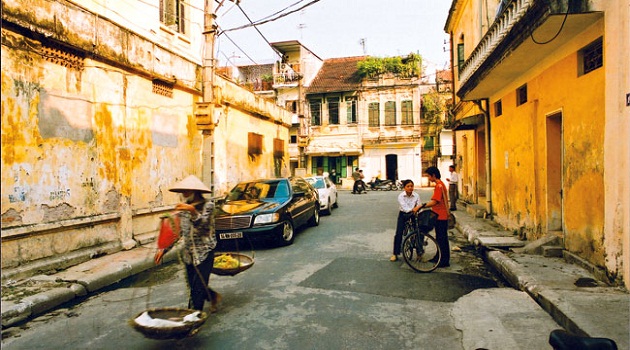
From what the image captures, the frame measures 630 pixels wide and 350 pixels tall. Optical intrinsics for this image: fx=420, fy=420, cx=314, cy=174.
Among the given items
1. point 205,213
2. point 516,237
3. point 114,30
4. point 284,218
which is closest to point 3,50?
point 114,30

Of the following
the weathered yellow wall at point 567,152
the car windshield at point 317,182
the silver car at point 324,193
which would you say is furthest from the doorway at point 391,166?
the weathered yellow wall at point 567,152

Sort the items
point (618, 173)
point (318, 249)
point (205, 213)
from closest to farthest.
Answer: point (205, 213) → point (618, 173) → point (318, 249)

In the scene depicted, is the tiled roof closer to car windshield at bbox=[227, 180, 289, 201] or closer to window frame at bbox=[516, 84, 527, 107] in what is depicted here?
car windshield at bbox=[227, 180, 289, 201]

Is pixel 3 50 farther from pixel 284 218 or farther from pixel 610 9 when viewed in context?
pixel 610 9

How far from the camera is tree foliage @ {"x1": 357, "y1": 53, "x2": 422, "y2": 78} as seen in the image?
3450 centimetres

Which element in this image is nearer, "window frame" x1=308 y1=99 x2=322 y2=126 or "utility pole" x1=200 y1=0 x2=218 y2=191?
"utility pole" x1=200 y1=0 x2=218 y2=191

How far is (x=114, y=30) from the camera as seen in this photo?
916 cm

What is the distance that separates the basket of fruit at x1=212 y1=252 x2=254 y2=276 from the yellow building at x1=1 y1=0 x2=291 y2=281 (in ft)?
11.9

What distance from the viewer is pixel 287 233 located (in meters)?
9.88

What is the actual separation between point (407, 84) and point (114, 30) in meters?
28.1

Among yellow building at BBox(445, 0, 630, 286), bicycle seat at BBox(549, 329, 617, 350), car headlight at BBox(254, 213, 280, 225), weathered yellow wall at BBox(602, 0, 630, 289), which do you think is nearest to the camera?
bicycle seat at BBox(549, 329, 617, 350)

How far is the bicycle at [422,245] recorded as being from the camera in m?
7.15

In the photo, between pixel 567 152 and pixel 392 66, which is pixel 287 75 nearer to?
pixel 392 66

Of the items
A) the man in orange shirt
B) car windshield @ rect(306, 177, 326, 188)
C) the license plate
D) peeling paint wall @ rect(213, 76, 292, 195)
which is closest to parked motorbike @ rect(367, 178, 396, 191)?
peeling paint wall @ rect(213, 76, 292, 195)
